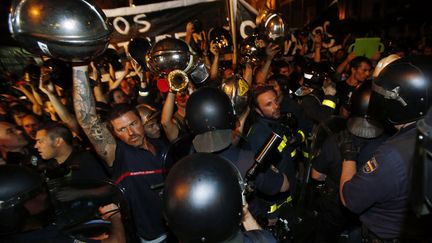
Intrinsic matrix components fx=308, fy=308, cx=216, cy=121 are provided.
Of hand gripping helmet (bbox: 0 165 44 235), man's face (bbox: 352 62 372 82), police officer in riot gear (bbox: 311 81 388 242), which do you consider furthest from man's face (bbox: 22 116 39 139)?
man's face (bbox: 352 62 372 82)

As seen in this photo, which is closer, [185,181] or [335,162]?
[185,181]

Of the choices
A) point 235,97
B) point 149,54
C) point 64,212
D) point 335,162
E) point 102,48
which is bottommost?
point 335,162

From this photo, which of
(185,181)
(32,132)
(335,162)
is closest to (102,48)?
(185,181)

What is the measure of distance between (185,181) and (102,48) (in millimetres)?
1231

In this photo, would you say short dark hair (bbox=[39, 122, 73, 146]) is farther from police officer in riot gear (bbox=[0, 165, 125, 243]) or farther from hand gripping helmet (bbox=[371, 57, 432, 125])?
hand gripping helmet (bbox=[371, 57, 432, 125])

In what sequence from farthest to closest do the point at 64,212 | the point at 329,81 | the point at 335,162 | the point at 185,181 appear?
the point at 329,81
the point at 335,162
the point at 64,212
the point at 185,181

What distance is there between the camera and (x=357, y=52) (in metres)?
8.44

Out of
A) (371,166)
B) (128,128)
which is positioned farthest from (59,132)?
(371,166)

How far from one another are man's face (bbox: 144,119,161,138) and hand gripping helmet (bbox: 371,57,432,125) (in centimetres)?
266

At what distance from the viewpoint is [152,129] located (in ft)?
13.2

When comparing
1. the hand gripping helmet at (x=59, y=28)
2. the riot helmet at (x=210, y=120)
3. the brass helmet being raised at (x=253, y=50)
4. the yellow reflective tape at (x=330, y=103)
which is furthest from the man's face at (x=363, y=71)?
the hand gripping helmet at (x=59, y=28)

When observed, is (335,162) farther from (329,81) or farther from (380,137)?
(329,81)

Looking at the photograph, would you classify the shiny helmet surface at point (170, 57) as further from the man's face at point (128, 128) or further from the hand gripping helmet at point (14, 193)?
the hand gripping helmet at point (14, 193)

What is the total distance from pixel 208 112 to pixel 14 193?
1530 mm
